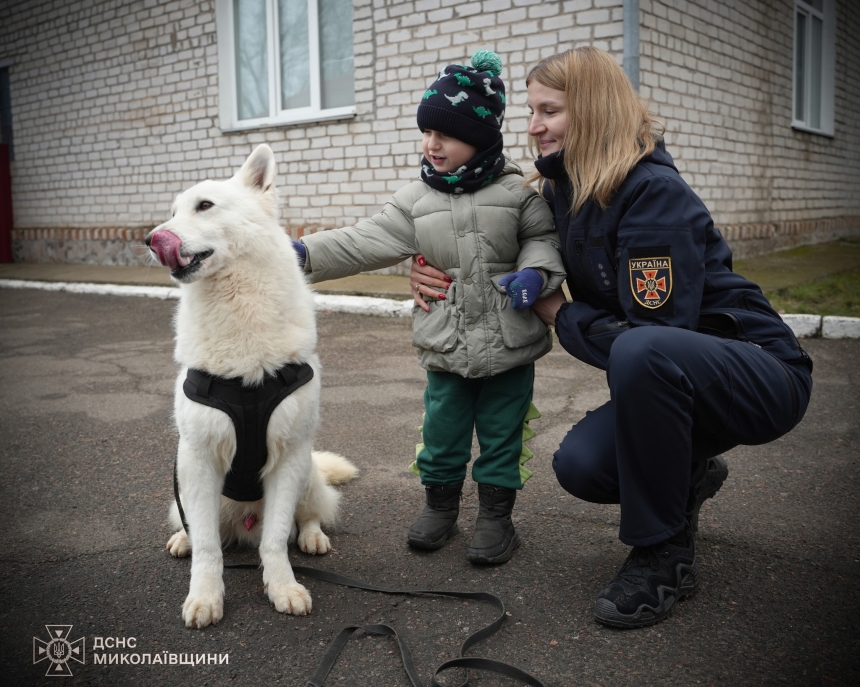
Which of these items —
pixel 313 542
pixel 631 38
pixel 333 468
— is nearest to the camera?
pixel 313 542

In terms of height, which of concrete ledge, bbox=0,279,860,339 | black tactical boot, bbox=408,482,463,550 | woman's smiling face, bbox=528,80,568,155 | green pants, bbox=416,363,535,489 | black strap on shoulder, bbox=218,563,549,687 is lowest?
black strap on shoulder, bbox=218,563,549,687

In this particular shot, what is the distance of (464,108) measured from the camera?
256 cm

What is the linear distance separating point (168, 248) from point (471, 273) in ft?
3.40

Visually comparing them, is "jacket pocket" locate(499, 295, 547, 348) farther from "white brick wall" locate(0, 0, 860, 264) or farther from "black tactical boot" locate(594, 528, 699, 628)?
"white brick wall" locate(0, 0, 860, 264)

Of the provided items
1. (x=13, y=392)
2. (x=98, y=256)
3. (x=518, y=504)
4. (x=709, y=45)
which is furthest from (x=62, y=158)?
(x=518, y=504)

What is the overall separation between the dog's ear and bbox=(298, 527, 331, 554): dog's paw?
4.18 ft

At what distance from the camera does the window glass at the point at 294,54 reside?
381 inches

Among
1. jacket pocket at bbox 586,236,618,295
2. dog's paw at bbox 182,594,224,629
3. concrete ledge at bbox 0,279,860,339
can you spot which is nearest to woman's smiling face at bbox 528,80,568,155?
jacket pocket at bbox 586,236,618,295

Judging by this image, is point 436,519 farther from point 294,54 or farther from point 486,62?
point 294,54

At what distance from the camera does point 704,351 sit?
2.11 m

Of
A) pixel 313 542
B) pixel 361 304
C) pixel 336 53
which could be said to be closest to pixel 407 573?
pixel 313 542

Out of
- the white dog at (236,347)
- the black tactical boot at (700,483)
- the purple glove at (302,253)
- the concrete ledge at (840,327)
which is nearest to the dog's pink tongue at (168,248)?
the white dog at (236,347)

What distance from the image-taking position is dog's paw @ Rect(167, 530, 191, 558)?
2.62 meters

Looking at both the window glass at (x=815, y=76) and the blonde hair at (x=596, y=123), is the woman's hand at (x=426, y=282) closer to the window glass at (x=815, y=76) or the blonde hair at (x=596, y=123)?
the blonde hair at (x=596, y=123)
